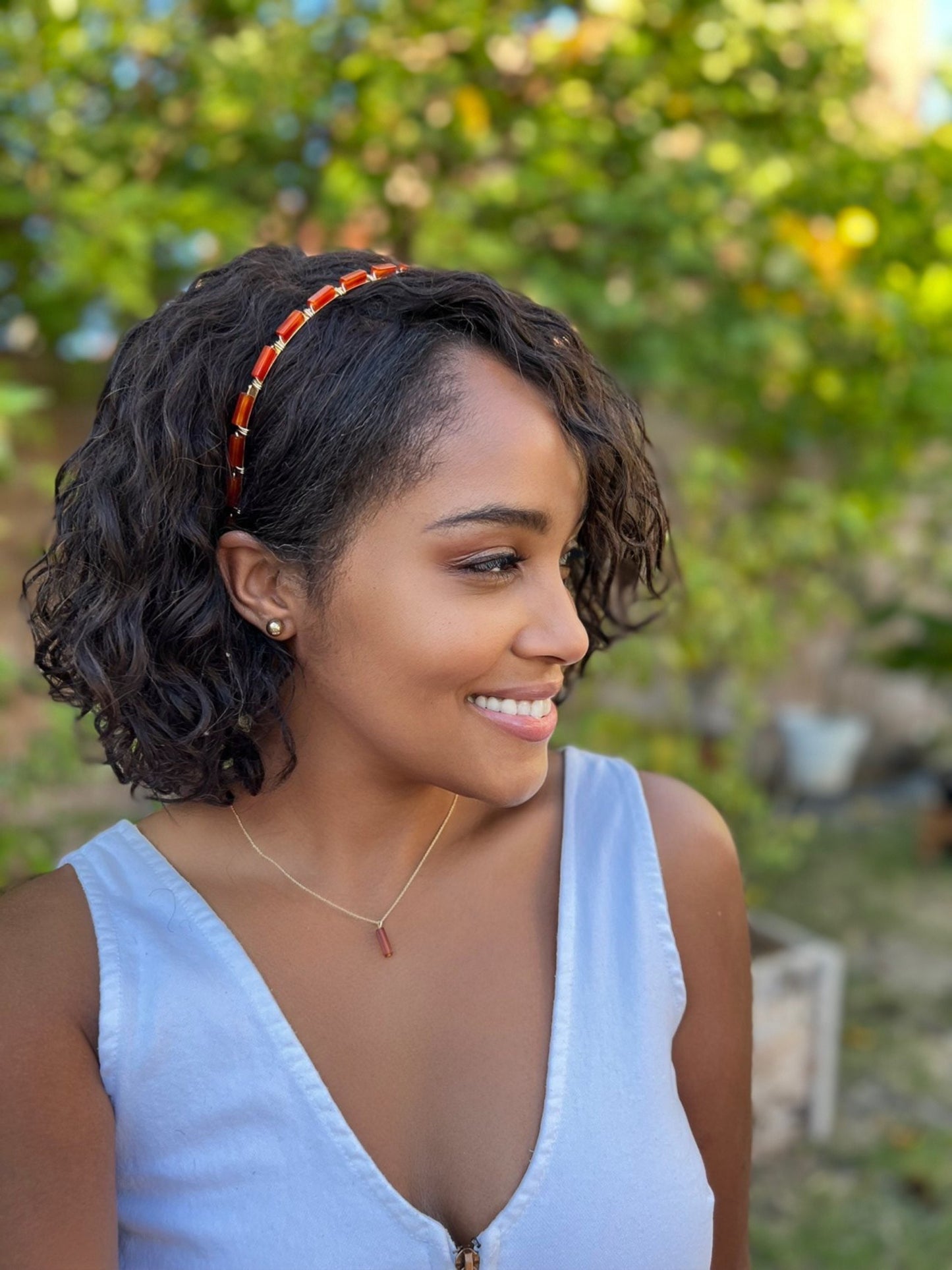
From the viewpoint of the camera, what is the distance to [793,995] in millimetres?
3762

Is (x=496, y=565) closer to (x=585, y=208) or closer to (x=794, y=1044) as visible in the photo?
(x=794, y=1044)

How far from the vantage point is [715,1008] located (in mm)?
1672

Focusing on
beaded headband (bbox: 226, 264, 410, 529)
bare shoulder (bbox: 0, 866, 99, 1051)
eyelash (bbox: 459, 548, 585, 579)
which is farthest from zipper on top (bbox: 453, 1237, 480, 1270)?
beaded headband (bbox: 226, 264, 410, 529)

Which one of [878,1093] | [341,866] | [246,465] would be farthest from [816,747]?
[246,465]

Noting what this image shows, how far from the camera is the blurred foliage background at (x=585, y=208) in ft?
11.7

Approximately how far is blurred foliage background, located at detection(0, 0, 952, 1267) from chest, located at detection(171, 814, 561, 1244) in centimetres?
163

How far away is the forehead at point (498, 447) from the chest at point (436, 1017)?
0.56m

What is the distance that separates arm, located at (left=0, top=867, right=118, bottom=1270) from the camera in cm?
130

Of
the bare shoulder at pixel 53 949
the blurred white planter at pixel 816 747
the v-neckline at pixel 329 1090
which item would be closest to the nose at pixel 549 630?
the v-neckline at pixel 329 1090

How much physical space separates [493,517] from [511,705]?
22 cm

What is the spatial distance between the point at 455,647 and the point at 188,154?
306 centimetres

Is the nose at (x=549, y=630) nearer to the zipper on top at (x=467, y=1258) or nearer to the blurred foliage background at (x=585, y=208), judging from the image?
the zipper on top at (x=467, y=1258)

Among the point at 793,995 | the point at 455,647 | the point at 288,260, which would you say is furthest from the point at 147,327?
the point at 793,995

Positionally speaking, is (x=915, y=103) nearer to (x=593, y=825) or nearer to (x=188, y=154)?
(x=188, y=154)
